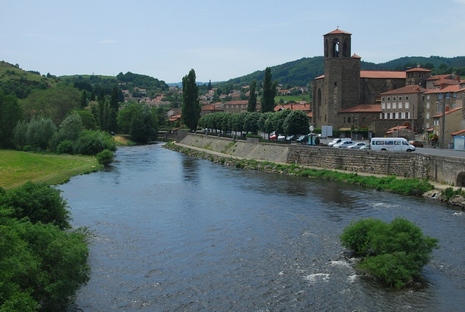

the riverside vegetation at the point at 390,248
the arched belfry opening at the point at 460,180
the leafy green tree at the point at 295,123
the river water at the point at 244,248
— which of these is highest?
the leafy green tree at the point at 295,123

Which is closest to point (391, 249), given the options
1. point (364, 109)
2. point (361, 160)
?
point (361, 160)

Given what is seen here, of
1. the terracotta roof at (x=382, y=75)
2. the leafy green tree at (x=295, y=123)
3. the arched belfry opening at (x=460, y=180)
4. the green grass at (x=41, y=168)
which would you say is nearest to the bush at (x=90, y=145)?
the green grass at (x=41, y=168)

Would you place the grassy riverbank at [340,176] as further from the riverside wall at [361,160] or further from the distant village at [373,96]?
the distant village at [373,96]

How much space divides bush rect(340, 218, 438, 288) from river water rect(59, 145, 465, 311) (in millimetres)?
516

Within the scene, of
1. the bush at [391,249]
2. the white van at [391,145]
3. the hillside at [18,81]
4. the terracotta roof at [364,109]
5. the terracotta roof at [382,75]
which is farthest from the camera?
the hillside at [18,81]

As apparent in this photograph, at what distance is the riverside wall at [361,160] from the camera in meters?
36.2

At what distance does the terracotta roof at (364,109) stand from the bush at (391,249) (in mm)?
54446

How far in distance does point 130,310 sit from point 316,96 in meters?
70.2

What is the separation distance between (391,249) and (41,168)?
39879mm

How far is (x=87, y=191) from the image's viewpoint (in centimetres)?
3900

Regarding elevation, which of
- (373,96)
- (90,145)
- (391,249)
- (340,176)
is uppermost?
(373,96)

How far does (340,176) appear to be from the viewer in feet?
144

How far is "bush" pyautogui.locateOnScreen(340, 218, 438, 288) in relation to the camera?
1867 cm

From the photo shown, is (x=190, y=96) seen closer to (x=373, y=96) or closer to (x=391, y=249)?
(x=373, y=96)
